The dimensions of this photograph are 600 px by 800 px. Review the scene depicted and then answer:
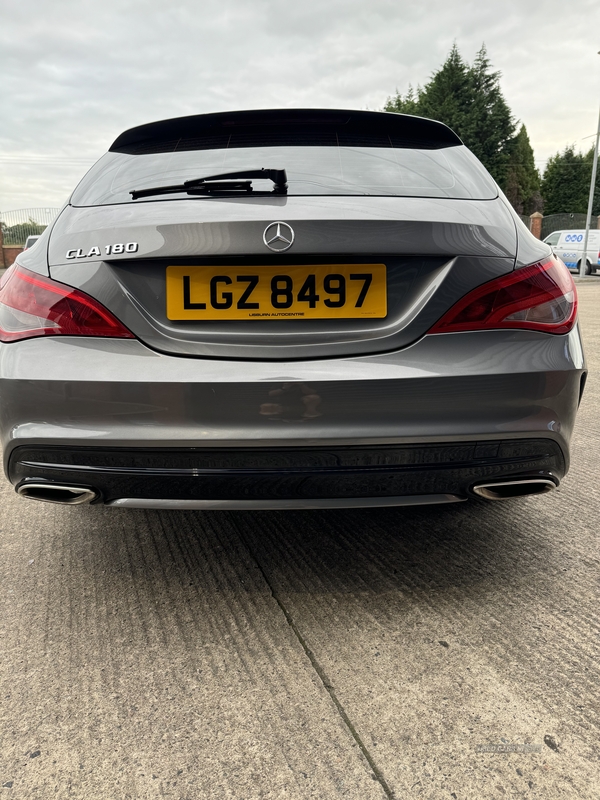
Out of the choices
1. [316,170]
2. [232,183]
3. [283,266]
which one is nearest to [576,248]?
[316,170]

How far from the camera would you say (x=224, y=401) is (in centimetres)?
169

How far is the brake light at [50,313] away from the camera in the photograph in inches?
69.2

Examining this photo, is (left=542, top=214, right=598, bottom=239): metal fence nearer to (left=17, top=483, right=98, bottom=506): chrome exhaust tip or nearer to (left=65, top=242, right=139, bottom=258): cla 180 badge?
(left=65, top=242, right=139, bottom=258): cla 180 badge

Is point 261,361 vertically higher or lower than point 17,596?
higher

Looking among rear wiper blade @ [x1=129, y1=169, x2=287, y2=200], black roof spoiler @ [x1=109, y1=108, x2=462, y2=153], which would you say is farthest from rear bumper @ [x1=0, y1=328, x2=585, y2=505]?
black roof spoiler @ [x1=109, y1=108, x2=462, y2=153]

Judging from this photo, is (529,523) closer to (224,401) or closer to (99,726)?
(224,401)

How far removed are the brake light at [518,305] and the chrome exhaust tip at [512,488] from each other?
421mm

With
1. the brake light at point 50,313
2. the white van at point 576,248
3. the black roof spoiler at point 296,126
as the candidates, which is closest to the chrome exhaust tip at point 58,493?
the brake light at point 50,313

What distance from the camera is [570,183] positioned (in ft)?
211

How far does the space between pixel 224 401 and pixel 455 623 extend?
3.09 feet

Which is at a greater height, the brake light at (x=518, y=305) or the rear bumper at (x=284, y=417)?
the brake light at (x=518, y=305)

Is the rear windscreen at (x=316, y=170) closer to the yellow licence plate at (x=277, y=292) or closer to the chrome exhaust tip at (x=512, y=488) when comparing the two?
the yellow licence plate at (x=277, y=292)

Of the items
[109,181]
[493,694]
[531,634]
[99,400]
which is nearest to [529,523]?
[531,634]

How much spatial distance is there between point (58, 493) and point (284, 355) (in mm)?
758
